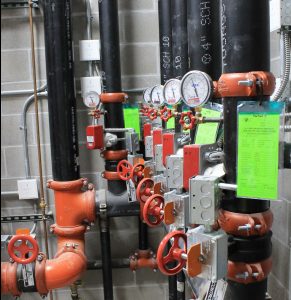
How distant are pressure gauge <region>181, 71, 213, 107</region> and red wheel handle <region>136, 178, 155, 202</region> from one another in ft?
1.42

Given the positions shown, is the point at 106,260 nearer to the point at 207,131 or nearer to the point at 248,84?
the point at 207,131

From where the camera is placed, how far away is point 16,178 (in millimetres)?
1800

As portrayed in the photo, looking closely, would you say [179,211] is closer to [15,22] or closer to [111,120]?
[111,120]

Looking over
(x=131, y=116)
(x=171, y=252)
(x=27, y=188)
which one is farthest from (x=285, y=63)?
(x=27, y=188)

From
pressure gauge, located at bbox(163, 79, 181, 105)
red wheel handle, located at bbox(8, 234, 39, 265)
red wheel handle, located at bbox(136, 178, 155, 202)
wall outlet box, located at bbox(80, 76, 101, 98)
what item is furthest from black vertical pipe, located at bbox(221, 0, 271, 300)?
wall outlet box, located at bbox(80, 76, 101, 98)

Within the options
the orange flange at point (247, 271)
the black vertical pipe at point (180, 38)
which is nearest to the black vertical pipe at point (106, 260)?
the black vertical pipe at point (180, 38)

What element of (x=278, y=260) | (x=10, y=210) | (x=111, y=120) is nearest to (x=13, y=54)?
(x=111, y=120)

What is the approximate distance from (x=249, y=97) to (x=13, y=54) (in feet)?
4.72

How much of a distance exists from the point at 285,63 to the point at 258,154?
41 cm

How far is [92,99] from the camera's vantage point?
→ 5.12 feet

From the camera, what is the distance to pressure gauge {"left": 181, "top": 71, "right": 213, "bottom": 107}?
31.5 inches

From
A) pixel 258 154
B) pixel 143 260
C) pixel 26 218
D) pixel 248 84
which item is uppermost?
pixel 248 84

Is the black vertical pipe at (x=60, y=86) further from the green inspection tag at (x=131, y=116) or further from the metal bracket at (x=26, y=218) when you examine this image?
the metal bracket at (x=26, y=218)

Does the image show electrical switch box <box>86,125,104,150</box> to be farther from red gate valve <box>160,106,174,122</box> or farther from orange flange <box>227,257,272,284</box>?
orange flange <box>227,257,272,284</box>
